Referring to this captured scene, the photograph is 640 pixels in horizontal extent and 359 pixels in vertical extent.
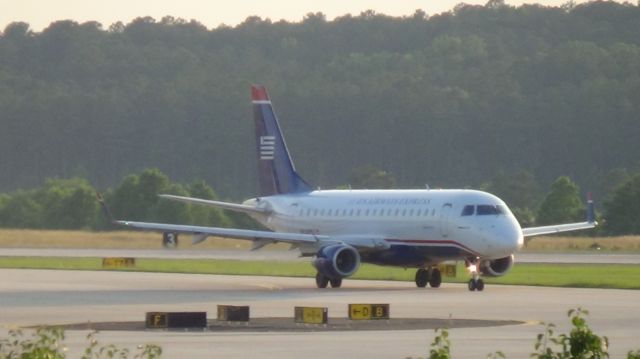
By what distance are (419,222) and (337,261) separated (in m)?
2.53

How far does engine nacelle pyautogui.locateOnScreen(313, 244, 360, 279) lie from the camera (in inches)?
1773

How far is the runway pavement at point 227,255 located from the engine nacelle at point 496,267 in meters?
14.9

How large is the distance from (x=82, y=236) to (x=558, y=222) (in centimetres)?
2672

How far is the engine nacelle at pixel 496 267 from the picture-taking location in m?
46.3

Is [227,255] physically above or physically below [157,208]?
below

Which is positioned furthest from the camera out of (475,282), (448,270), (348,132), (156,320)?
(348,132)

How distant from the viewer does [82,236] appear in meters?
92.2

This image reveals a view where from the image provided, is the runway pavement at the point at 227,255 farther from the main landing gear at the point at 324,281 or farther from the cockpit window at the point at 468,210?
the main landing gear at the point at 324,281

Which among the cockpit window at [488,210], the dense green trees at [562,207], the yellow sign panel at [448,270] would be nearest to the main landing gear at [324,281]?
the cockpit window at [488,210]

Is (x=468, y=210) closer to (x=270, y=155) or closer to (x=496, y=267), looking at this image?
(x=496, y=267)

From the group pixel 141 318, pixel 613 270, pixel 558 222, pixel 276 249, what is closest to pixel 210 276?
pixel 613 270

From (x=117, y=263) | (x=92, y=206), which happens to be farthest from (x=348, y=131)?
(x=117, y=263)

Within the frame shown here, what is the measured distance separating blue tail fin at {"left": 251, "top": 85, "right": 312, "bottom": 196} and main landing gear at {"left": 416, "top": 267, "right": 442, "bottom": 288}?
25.5 ft

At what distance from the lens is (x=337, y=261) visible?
45375 mm
